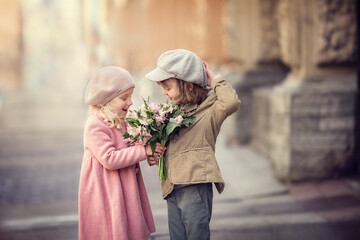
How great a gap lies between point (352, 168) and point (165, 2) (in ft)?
32.5

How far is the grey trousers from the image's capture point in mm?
3057

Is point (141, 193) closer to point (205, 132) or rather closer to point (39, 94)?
point (205, 132)

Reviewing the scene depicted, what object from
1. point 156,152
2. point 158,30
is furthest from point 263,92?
point 158,30

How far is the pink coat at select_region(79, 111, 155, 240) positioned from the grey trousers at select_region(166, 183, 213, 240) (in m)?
0.20

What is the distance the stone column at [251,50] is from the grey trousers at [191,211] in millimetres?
5661

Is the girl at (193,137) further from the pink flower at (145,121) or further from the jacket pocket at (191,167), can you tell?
the pink flower at (145,121)

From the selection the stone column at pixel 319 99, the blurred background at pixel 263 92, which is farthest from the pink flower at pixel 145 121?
the stone column at pixel 319 99

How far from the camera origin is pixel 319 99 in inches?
241

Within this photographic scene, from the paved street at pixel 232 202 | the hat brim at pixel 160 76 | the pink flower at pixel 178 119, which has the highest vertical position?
Answer: the hat brim at pixel 160 76

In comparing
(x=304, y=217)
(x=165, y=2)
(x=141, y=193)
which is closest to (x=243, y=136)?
(x=304, y=217)

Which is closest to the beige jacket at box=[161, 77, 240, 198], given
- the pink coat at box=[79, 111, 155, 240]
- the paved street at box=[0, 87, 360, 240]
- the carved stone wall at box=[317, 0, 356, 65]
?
the pink coat at box=[79, 111, 155, 240]

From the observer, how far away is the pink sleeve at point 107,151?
3.00 m

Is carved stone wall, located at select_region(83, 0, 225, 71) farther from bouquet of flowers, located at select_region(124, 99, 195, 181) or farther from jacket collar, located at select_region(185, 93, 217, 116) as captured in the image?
bouquet of flowers, located at select_region(124, 99, 195, 181)

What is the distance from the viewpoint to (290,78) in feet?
21.5
